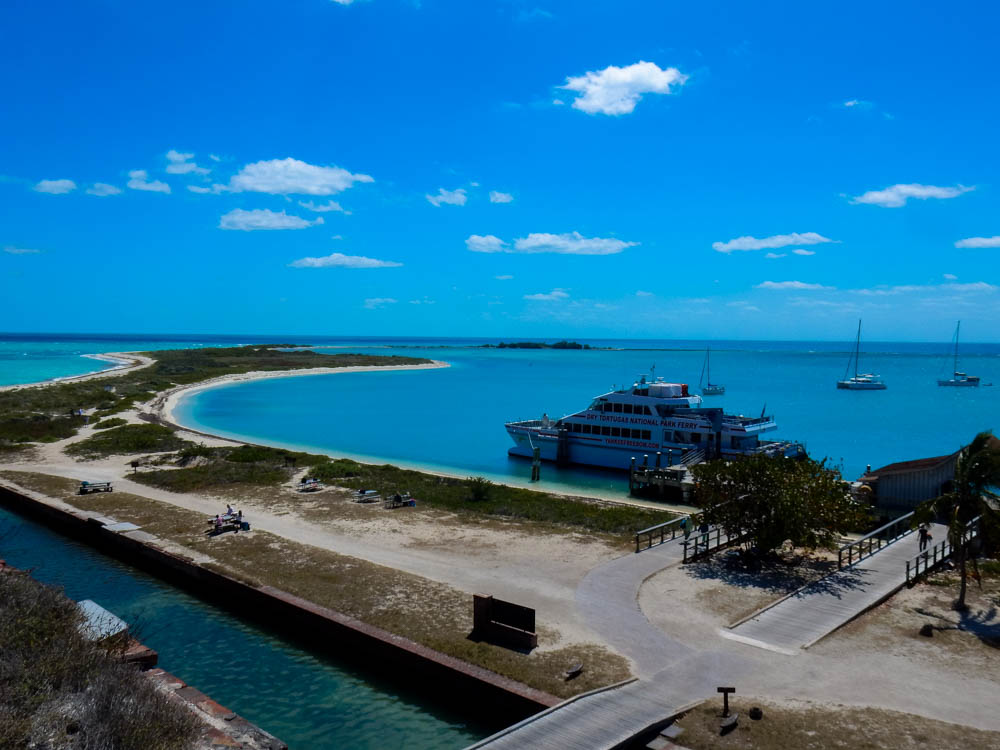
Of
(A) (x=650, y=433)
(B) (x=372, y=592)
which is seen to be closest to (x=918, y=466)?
(A) (x=650, y=433)

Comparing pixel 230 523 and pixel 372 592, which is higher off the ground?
pixel 372 592

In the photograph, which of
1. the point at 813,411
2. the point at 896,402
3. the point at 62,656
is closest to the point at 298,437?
the point at 62,656

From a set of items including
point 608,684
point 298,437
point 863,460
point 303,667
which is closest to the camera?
point 608,684

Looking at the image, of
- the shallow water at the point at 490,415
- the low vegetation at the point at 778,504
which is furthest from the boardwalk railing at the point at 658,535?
the shallow water at the point at 490,415

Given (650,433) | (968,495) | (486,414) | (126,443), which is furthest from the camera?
(486,414)

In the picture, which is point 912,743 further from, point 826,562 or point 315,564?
point 315,564

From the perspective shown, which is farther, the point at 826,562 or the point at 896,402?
the point at 896,402

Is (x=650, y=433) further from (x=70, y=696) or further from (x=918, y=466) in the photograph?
(x=70, y=696)

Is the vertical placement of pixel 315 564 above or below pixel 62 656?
below

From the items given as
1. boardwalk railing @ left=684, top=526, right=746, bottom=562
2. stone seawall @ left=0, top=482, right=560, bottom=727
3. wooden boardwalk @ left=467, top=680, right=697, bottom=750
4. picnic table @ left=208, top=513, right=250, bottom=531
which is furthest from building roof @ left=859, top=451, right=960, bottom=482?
picnic table @ left=208, top=513, right=250, bottom=531
